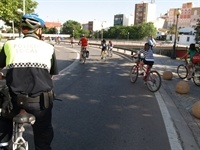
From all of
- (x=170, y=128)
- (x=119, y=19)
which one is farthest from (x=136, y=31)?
(x=170, y=128)

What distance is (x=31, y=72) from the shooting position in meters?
2.52

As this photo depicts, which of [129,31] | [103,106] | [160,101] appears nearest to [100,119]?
[103,106]

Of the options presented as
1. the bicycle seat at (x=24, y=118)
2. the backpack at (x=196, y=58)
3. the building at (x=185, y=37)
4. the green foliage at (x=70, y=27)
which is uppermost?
the green foliage at (x=70, y=27)

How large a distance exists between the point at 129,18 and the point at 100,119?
166540mm

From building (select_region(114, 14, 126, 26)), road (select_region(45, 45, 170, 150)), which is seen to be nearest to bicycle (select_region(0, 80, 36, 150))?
road (select_region(45, 45, 170, 150))

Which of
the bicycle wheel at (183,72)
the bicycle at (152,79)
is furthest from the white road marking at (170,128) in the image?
the bicycle wheel at (183,72)

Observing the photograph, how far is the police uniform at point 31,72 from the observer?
2510mm

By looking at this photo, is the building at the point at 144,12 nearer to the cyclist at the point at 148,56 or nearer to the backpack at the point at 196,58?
the backpack at the point at 196,58

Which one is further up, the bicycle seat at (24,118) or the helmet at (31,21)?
the helmet at (31,21)

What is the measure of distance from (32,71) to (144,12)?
16306 centimetres

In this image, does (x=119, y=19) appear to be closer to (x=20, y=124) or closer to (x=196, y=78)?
(x=196, y=78)

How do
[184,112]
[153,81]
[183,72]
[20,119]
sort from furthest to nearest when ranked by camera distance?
1. [183,72]
2. [153,81]
3. [184,112]
4. [20,119]

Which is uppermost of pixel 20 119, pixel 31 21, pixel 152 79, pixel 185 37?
pixel 185 37

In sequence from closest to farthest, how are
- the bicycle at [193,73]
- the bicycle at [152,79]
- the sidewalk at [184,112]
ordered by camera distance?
the sidewalk at [184,112] → the bicycle at [152,79] → the bicycle at [193,73]
